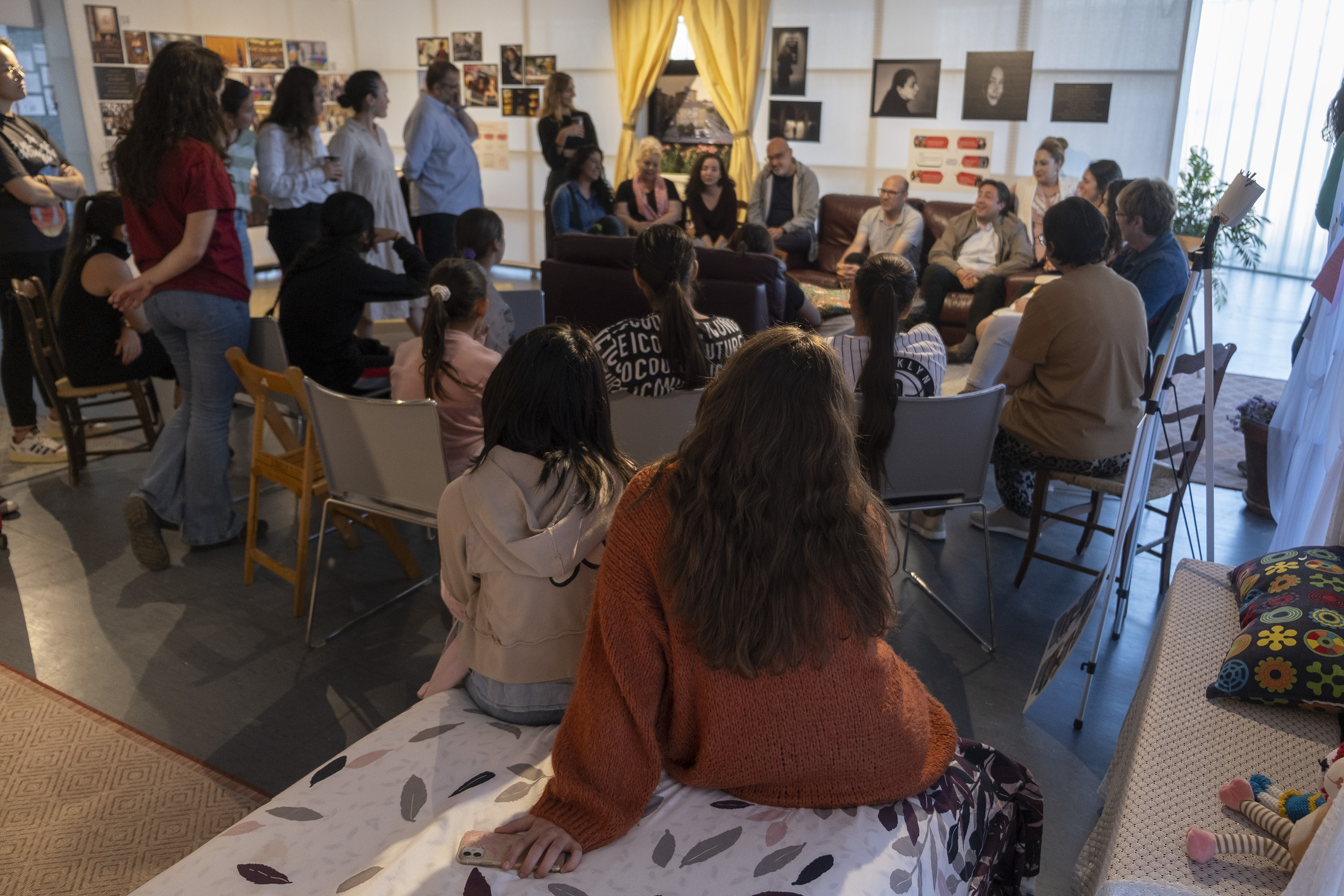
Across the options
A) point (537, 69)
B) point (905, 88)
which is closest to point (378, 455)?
point (905, 88)

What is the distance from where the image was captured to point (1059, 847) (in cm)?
217

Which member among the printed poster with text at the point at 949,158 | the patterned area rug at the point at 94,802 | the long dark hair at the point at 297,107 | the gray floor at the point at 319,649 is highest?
the long dark hair at the point at 297,107

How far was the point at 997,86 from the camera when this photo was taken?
702 cm

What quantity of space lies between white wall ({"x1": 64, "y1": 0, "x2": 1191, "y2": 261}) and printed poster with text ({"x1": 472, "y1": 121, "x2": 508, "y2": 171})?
0.26ft

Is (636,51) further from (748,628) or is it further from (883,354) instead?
(748,628)

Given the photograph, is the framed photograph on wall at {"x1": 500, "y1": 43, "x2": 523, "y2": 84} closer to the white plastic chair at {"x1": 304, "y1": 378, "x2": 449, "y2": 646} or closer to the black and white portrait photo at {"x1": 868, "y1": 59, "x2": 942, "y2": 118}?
the black and white portrait photo at {"x1": 868, "y1": 59, "x2": 942, "y2": 118}

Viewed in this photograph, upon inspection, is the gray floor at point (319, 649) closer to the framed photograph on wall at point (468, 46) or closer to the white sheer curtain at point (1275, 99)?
the white sheer curtain at point (1275, 99)

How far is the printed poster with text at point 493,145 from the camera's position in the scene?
31.0 ft

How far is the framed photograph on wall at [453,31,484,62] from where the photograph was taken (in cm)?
937

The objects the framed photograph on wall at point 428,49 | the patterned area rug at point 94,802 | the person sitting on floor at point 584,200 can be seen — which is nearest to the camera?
the patterned area rug at point 94,802

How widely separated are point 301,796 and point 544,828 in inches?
17.9

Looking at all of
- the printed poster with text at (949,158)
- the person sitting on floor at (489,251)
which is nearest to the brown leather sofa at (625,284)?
the person sitting on floor at (489,251)

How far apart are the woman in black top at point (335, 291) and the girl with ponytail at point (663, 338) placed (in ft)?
3.24

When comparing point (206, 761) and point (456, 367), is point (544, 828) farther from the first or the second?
point (456, 367)
